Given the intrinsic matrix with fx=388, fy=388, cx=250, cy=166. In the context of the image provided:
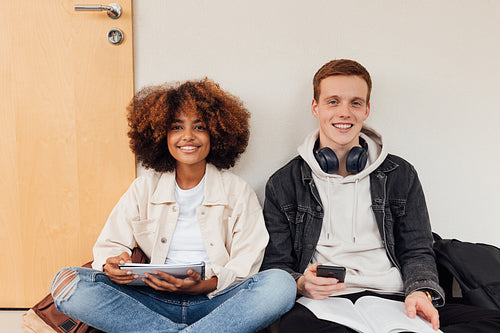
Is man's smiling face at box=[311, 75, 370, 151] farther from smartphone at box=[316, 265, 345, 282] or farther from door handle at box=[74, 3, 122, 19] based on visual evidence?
door handle at box=[74, 3, 122, 19]

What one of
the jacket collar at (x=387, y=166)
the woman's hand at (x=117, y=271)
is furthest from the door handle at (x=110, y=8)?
the jacket collar at (x=387, y=166)

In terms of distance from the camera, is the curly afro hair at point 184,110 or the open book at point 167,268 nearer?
the open book at point 167,268

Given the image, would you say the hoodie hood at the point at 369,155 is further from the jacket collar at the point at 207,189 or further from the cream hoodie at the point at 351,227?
the jacket collar at the point at 207,189

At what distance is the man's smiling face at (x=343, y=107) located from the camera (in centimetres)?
148

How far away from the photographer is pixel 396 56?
172 centimetres

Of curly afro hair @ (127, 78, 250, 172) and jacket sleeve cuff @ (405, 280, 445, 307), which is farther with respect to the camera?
curly afro hair @ (127, 78, 250, 172)

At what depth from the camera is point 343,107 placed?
4.85 feet

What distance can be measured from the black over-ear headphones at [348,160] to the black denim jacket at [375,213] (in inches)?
3.2

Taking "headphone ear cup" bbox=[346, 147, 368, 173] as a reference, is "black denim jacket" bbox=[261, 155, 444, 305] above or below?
below

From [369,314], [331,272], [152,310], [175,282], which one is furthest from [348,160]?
[152,310]

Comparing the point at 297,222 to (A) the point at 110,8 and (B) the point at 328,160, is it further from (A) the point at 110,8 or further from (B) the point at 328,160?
(A) the point at 110,8

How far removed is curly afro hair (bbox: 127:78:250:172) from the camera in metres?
1.50

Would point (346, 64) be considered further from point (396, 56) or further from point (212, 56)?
point (212, 56)

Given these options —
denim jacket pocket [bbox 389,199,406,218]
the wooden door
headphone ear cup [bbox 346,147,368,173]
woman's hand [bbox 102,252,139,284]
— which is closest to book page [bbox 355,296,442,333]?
denim jacket pocket [bbox 389,199,406,218]
